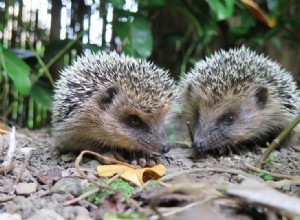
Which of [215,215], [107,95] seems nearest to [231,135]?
[107,95]

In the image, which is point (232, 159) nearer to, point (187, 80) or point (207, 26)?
point (187, 80)

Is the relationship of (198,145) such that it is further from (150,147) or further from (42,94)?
(42,94)

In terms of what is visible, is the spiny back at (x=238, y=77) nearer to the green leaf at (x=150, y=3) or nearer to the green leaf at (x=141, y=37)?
the green leaf at (x=141, y=37)

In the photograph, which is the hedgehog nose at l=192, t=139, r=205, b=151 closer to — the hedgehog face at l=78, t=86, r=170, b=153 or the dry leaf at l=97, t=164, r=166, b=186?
the hedgehog face at l=78, t=86, r=170, b=153

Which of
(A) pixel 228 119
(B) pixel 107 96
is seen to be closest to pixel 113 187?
(B) pixel 107 96

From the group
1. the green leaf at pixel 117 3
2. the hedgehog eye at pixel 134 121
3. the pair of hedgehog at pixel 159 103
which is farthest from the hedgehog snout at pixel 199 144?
the green leaf at pixel 117 3

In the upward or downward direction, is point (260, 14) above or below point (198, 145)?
above
